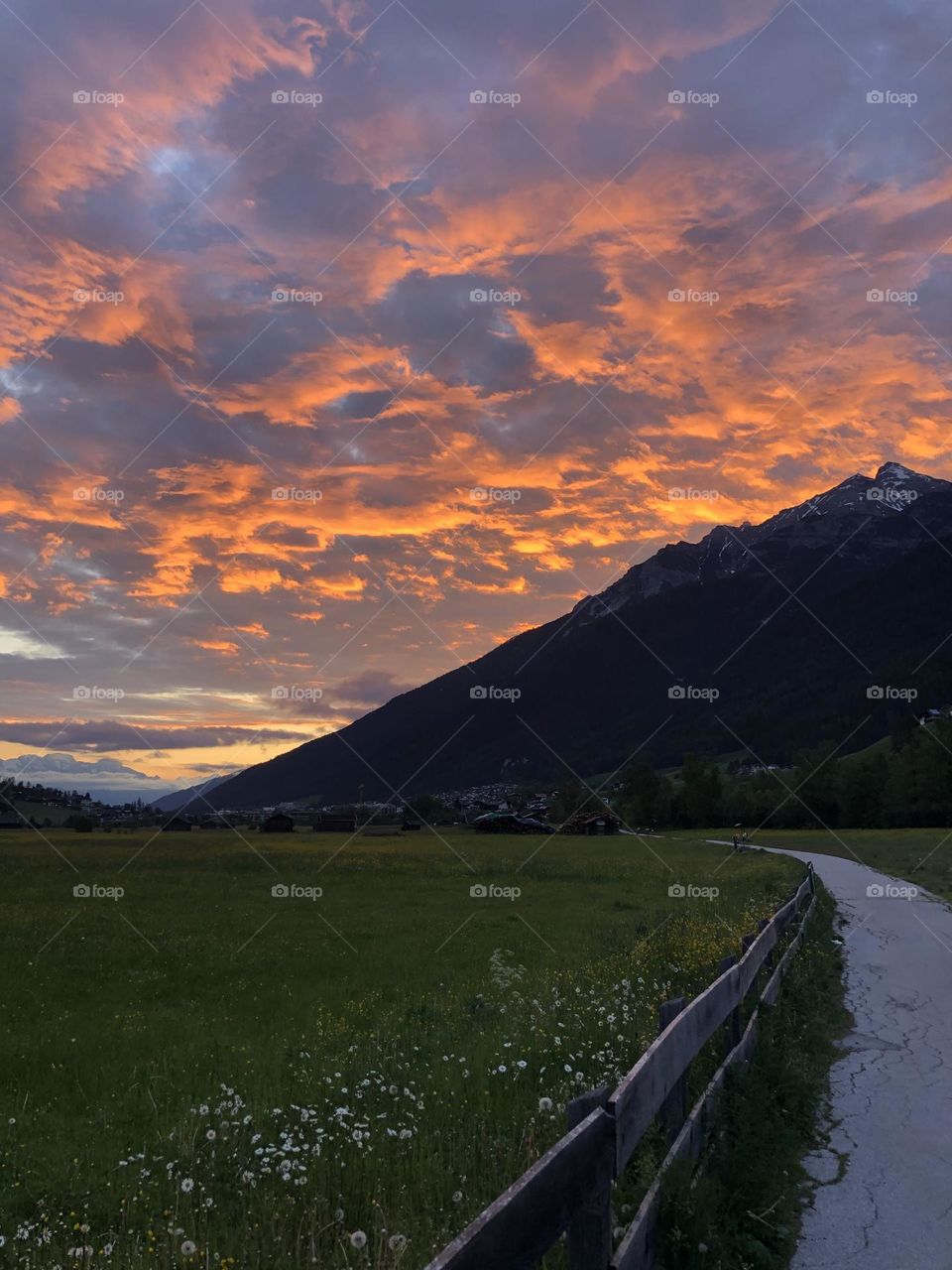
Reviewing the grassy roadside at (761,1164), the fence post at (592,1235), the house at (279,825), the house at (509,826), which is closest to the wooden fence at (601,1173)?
the fence post at (592,1235)

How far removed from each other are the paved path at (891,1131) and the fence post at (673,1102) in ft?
3.49

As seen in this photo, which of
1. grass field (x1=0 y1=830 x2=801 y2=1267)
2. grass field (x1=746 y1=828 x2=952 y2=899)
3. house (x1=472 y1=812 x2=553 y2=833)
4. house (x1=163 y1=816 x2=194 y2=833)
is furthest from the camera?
house (x1=163 y1=816 x2=194 y2=833)

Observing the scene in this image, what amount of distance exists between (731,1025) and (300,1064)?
17.6ft

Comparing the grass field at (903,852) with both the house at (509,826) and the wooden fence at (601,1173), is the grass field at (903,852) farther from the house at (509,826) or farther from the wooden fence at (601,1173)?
the house at (509,826)

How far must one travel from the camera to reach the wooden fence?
341cm

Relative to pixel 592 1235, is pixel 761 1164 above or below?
below

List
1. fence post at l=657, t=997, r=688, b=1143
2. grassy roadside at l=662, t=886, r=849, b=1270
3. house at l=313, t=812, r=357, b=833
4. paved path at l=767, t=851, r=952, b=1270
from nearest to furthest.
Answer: grassy roadside at l=662, t=886, r=849, b=1270 < paved path at l=767, t=851, r=952, b=1270 < fence post at l=657, t=997, r=688, b=1143 < house at l=313, t=812, r=357, b=833

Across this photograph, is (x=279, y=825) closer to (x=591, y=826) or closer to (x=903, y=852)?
(x=591, y=826)

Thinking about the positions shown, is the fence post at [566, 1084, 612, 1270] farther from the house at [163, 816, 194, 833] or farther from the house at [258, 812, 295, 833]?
the house at [163, 816, 194, 833]

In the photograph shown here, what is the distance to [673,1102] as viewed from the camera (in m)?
6.53

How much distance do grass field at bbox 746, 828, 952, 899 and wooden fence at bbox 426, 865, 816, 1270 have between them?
102 ft

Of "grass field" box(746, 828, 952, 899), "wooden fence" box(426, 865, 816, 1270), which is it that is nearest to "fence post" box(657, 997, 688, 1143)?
"wooden fence" box(426, 865, 816, 1270)

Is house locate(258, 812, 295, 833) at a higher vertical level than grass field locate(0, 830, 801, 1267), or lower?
lower

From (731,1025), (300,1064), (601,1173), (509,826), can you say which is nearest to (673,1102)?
(601,1173)
